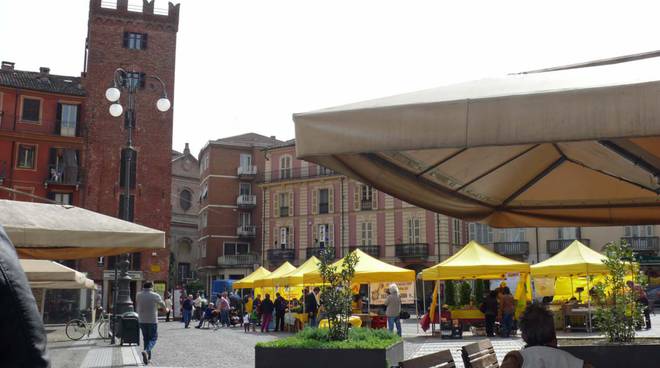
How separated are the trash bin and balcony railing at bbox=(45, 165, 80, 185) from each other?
28.2 metres

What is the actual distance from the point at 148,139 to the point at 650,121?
4490 centimetres

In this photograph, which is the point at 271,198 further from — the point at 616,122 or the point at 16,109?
the point at 616,122

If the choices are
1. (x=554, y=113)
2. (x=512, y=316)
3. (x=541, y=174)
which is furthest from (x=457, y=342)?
(x=554, y=113)

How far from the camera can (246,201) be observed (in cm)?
6281

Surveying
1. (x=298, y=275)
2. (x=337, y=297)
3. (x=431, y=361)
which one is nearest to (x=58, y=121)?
(x=298, y=275)

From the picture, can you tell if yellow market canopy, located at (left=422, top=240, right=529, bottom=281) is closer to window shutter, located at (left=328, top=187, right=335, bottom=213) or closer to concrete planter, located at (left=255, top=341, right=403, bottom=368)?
concrete planter, located at (left=255, top=341, right=403, bottom=368)

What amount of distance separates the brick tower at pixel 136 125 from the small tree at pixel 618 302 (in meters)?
37.4

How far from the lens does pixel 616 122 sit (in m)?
2.78

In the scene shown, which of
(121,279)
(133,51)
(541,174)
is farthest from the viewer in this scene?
(133,51)

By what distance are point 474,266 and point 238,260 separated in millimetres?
42103

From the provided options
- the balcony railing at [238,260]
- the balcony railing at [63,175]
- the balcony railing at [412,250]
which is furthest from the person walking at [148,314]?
the balcony railing at [238,260]

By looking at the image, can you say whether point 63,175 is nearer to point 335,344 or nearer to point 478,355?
point 335,344

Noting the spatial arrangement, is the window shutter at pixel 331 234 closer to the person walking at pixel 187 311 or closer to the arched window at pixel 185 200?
the arched window at pixel 185 200

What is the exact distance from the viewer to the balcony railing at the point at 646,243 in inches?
1869
